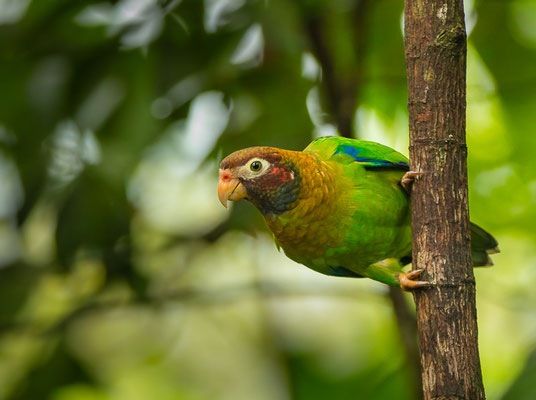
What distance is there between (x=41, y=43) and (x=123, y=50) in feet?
1.66

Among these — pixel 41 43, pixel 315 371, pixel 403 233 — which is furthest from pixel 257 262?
pixel 41 43

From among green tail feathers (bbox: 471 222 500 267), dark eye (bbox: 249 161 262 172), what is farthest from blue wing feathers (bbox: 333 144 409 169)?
green tail feathers (bbox: 471 222 500 267)

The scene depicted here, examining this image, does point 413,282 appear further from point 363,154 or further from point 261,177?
point 363,154

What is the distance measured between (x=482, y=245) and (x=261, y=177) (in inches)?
58.9

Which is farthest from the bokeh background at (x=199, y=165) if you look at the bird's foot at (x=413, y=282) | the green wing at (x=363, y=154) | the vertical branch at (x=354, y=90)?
the bird's foot at (x=413, y=282)

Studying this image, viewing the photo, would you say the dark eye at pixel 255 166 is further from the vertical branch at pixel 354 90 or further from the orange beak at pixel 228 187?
the vertical branch at pixel 354 90

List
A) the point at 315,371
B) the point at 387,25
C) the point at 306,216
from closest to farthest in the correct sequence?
the point at 306,216 → the point at 387,25 → the point at 315,371

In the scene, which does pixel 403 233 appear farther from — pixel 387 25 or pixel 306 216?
pixel 387 25

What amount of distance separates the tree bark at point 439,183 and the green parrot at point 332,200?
63cm

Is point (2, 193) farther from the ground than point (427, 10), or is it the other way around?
point (427, 10)

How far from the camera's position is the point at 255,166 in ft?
9.43

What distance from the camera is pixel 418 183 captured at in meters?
2.19

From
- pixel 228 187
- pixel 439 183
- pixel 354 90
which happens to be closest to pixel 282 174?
pixel 228 187

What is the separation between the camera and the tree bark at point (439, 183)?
2051 mm
